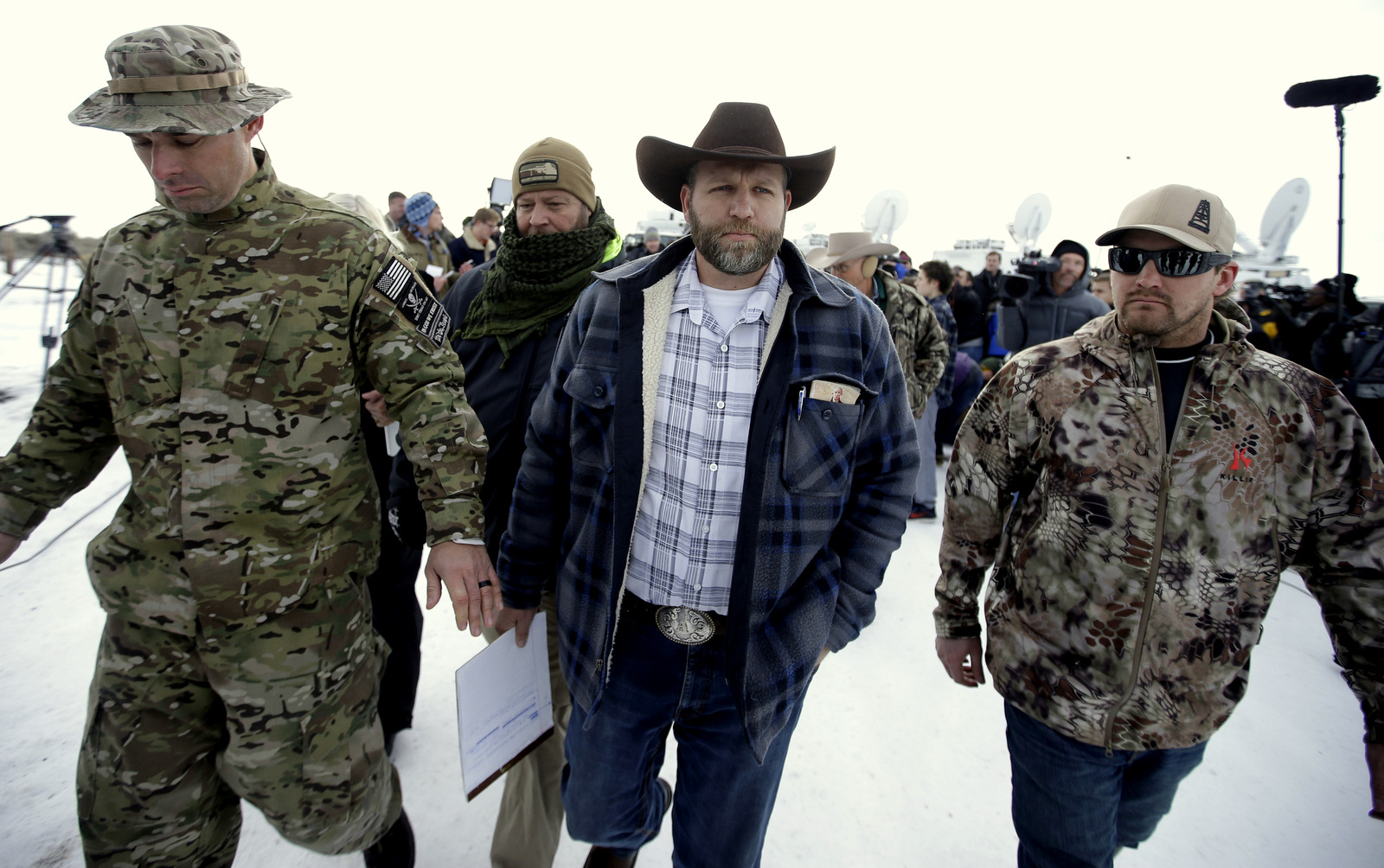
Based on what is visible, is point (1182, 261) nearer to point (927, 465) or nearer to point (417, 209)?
point (927, 465)

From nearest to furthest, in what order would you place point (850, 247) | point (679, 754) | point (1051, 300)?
point (679, 754), point (850, 247), point (1051, 300)

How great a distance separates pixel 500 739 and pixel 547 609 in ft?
1.48

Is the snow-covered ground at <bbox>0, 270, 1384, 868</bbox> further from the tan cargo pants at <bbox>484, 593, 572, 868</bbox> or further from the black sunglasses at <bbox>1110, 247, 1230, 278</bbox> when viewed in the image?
the black sunglasses at <bbox>1110, 247, 1230, 278</bbox>

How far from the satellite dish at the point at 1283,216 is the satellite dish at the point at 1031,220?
311 cm

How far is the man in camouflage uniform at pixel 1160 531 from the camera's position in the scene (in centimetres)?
138

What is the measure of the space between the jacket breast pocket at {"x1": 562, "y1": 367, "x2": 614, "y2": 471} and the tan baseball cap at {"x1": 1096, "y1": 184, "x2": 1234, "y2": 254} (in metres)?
1.26

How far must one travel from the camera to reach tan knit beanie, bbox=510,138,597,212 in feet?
6.50

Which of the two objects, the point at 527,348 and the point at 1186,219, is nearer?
the point at 1186,219

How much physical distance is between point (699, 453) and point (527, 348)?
71 centimetres

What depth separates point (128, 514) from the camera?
55.7 inches

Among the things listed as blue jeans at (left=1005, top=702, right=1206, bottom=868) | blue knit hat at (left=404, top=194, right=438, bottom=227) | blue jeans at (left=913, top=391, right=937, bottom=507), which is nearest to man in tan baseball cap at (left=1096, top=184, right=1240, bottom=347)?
blue jeans at (left=1005, top=702, right=1206, bottom=868)

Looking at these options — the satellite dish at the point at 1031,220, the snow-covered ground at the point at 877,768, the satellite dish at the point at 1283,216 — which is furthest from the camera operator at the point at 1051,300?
the satellite dish at the point at 1031,220

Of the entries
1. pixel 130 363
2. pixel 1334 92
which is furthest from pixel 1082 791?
pixel 1334 92

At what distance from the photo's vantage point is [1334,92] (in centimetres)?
300
